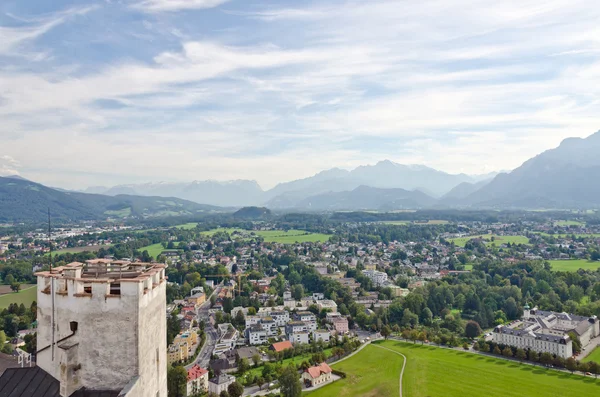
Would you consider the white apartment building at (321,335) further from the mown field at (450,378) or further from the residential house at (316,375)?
the residential house at (316,375)

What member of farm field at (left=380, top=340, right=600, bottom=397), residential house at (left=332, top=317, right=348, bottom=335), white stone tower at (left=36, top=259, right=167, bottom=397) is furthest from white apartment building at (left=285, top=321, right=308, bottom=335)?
white stone tower at (left=36, top=259, right=167, bottom=397)

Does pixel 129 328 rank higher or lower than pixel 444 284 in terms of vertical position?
higher

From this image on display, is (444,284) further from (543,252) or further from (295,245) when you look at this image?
(295,245)

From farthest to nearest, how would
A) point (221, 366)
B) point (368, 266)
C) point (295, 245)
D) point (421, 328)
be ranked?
point (295, 245) < point (368, 266) < point (421, 328) < point (221, 366)

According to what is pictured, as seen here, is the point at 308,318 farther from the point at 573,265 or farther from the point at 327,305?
the point at 573,265

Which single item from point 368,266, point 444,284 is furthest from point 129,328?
point 368,266

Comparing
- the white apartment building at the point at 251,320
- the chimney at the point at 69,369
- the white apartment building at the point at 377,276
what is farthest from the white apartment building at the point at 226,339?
the chimney at the point at 69,369
